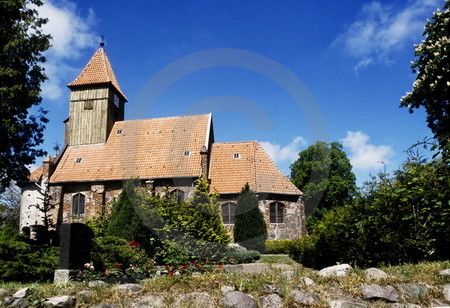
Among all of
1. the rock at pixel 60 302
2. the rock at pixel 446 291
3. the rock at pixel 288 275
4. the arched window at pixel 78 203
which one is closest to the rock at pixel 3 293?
the rock at pixel 60 302

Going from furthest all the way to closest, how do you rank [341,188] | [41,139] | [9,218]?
[9,218]
[341,188]
[41,139]

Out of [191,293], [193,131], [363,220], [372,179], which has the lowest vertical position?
[191,293]

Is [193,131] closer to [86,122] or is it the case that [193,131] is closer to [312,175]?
[86,122]

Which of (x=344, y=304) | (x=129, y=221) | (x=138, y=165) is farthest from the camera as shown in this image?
(x=138, y=165)

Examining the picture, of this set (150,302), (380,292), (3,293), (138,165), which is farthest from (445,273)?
(138,165)

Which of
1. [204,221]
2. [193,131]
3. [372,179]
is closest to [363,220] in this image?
[372,179]

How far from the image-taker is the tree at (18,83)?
1386cm

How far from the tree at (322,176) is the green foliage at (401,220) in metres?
24.5

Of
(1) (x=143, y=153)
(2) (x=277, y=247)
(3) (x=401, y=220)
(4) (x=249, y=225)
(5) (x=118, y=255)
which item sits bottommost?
(2) (x=277, y=247)

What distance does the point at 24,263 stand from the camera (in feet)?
30.0

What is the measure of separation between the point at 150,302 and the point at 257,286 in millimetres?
1527

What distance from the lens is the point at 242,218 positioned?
2062cm

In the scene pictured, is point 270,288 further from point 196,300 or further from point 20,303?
point 20,303

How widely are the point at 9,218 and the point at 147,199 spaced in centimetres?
2666
